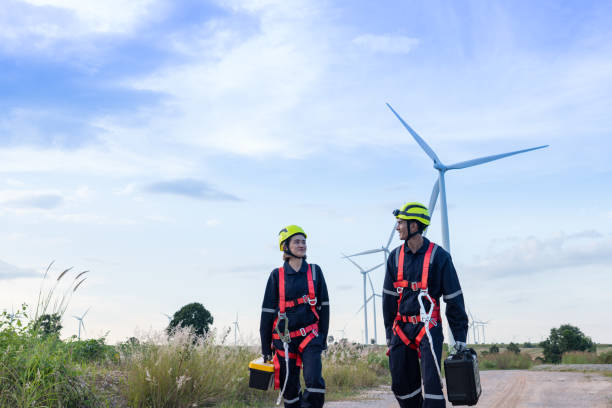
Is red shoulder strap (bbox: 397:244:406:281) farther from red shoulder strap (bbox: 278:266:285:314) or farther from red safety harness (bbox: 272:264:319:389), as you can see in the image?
red shoulder strap (bbox: 278:266:285:314)

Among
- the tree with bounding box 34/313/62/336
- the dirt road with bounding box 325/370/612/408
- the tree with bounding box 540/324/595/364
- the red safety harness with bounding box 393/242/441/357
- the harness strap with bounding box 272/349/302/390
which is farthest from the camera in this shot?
the tree with bounding box 540/324/595/364

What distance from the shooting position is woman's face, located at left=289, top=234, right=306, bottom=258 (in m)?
7.46

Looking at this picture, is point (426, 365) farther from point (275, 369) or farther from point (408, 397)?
point (275, 369)

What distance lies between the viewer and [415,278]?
6.46m

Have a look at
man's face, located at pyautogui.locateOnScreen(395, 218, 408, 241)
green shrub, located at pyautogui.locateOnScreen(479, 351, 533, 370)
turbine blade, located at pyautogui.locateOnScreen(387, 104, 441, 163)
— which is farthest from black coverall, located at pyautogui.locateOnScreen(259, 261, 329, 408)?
green shrub, located at pyautogui.locateOnScreen(479, 351, 533, 370)

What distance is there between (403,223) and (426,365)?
158 cm

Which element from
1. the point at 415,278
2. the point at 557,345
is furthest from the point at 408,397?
the point at 557,345

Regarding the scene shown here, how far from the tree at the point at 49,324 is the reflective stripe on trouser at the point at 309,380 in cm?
380

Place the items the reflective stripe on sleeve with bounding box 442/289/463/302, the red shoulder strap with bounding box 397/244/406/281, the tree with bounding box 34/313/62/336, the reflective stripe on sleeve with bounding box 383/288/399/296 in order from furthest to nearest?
the tree with bounding box 34/313/62/336 → the reflective stripe on sleeve with bounding box 383/288/399/296 → the red shoulder strap with bounding box 397/244/406/281 → the reflective stripe on sleeve with bounding box 442/289/463/302

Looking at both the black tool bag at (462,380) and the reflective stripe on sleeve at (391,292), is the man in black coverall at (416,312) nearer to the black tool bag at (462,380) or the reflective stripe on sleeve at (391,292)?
the reflective stripe on sleeve at (391,292)

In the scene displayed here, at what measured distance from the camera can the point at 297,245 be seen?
7.49 meters

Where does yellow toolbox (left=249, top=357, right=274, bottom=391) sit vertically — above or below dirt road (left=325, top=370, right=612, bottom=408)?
above

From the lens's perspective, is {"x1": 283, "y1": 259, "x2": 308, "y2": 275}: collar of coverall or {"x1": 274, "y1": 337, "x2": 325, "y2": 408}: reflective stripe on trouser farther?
Answer: {"x1": 283, "y1": 259, "x2": 308, "y2": 275}: collar of coverall

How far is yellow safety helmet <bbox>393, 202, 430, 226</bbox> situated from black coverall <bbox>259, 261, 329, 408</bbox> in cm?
149
